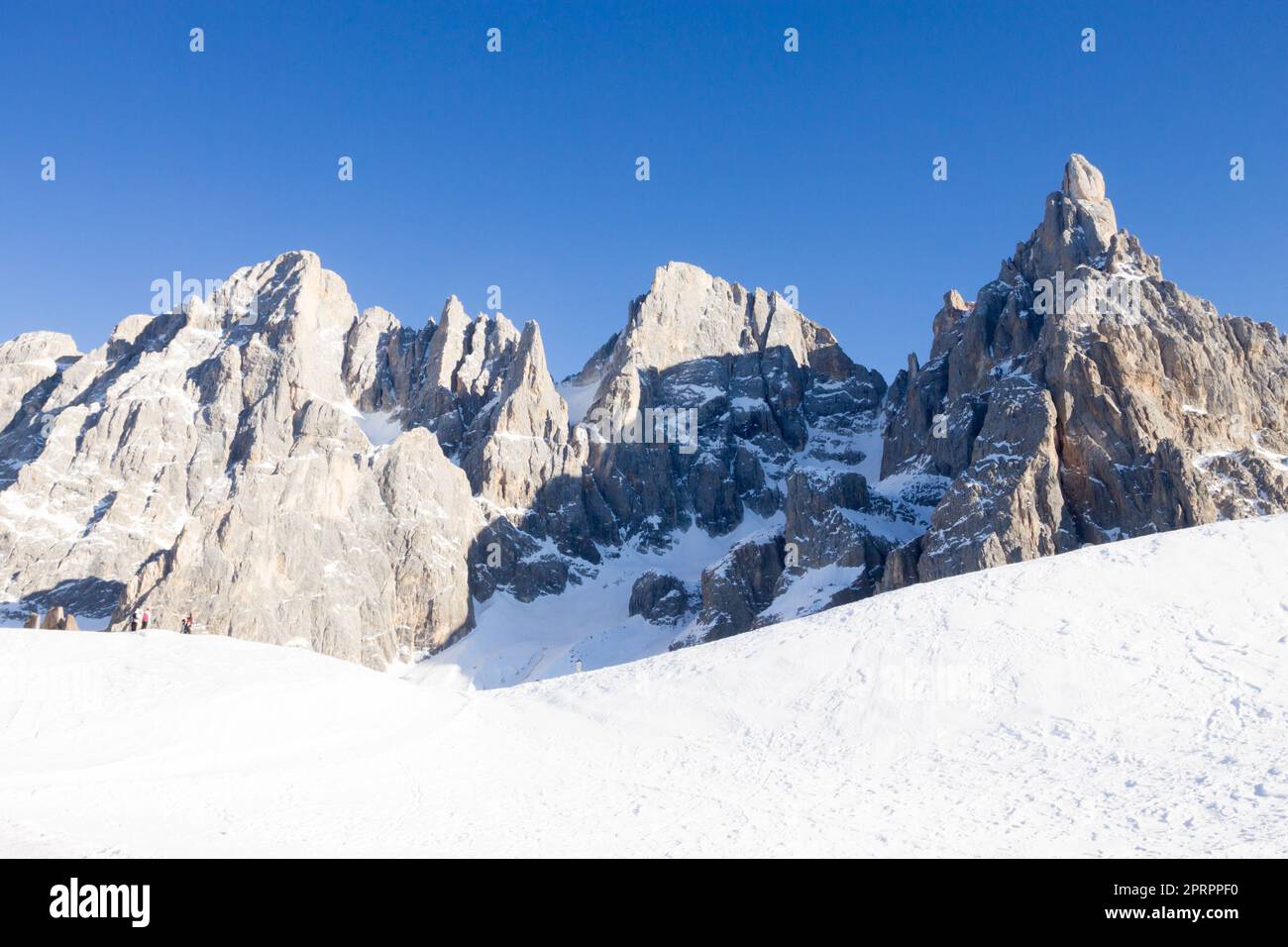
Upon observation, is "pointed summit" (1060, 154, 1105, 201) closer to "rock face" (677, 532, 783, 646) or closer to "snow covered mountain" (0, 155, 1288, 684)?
"snow covered mountain" (0, 155, 1288, 684)

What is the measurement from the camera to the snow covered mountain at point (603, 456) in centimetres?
8669

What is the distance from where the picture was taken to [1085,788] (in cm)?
1498

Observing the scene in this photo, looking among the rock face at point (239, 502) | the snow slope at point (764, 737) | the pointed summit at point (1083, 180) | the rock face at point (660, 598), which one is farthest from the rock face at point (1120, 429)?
the rock face at point (239, 502)

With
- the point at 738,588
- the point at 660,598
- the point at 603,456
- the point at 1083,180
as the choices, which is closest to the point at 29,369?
the point at 603,456

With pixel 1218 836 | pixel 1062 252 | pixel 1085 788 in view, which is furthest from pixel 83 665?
pixel 1062 252

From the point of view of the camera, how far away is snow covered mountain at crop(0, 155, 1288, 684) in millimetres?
86688

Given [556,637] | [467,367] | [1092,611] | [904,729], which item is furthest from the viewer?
[467,367]

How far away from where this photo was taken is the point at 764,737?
19.5m

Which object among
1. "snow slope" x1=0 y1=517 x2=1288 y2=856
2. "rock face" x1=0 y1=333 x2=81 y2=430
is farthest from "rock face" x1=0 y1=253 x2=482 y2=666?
"snow slope" x1=0 y1=517 x2=1288 y2=856

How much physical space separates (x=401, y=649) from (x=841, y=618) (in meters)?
95.1

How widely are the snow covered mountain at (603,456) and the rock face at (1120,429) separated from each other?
29 cm

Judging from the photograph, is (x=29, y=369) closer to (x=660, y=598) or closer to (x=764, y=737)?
(x=660, y=598)
